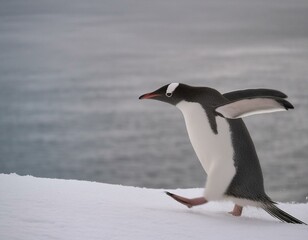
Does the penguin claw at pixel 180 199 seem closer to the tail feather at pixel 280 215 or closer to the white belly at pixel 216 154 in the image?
the white belly at pixel 216 154

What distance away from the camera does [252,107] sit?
0.99 m

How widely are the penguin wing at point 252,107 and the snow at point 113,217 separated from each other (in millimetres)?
181

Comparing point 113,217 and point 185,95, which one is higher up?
point 185,95

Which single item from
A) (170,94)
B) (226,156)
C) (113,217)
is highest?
(170,94)

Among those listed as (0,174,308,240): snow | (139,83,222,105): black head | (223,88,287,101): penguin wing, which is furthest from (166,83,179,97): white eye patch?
(0,174,308,240): snow

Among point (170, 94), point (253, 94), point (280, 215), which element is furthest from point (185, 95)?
point (280, 215)

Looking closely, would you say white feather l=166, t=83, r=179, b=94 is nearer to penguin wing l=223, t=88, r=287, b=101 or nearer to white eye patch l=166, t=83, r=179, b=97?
white eye patch l=166, t=83, r=179, b=97

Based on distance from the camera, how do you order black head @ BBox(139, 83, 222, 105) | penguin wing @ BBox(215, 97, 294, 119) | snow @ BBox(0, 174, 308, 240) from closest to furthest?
snow @ BBox(0, 174, 308, 240) < penguin wing @ BBox(215, 97, 294, 119) < black head @ BBox(139, 83, 222, 105)

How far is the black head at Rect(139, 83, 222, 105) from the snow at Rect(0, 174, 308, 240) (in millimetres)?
198

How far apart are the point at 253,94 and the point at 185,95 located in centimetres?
13

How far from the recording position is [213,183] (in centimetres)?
103

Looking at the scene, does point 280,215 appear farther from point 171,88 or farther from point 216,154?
point 171,88

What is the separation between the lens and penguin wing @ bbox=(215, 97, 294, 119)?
96 cm

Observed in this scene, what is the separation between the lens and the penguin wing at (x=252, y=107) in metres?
0.96
